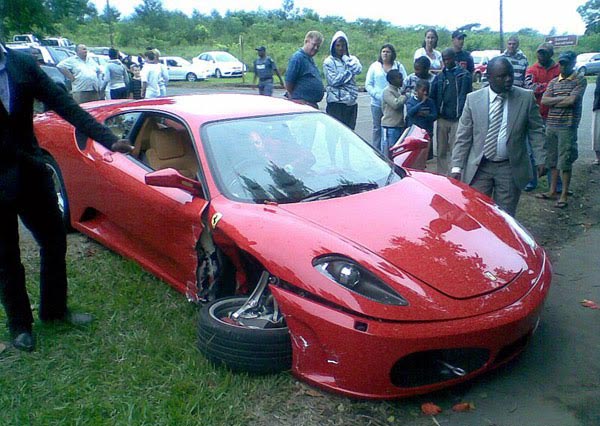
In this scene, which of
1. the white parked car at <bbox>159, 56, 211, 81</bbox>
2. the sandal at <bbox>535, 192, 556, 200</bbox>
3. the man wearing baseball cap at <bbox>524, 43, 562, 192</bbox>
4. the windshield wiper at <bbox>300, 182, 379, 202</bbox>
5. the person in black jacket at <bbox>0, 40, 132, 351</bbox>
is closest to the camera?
the person in black jacket at <bbox>0, 40, 132, 351</bbox>

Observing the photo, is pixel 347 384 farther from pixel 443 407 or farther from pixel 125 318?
pixel 125 318

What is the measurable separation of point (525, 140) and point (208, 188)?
2585 millimetres

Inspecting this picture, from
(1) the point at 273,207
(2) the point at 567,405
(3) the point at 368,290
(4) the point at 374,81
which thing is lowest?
(2) the point at 567,405

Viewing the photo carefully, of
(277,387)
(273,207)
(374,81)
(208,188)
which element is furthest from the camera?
(374,81)

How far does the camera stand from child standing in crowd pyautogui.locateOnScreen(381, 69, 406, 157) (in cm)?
764

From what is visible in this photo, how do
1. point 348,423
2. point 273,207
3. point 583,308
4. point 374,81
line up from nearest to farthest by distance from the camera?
point 348,423, point 273,207, point 583,308, point 374,81

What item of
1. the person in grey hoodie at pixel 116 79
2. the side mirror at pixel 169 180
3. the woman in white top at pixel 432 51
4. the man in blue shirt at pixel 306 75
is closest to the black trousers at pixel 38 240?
the side mirror at pixel 169 180

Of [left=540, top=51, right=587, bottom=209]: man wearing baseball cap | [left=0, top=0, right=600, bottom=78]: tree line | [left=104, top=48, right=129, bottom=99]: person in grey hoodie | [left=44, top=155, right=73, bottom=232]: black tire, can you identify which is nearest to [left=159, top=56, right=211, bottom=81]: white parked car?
[left=0, top=0, right=600, bottom=78]: tree line

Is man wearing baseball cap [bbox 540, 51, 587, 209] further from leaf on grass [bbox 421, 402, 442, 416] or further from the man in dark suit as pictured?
leaf on grass [bbox 421, 402, 442, 416]

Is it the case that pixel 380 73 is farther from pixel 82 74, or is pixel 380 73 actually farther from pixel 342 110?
pixel 82 74

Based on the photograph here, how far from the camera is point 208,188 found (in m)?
3.76

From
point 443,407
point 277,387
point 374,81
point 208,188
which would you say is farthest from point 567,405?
point 374,81

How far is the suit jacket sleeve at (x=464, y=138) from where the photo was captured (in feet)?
16.5

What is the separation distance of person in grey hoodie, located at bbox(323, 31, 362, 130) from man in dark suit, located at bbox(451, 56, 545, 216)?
306 centimetres
